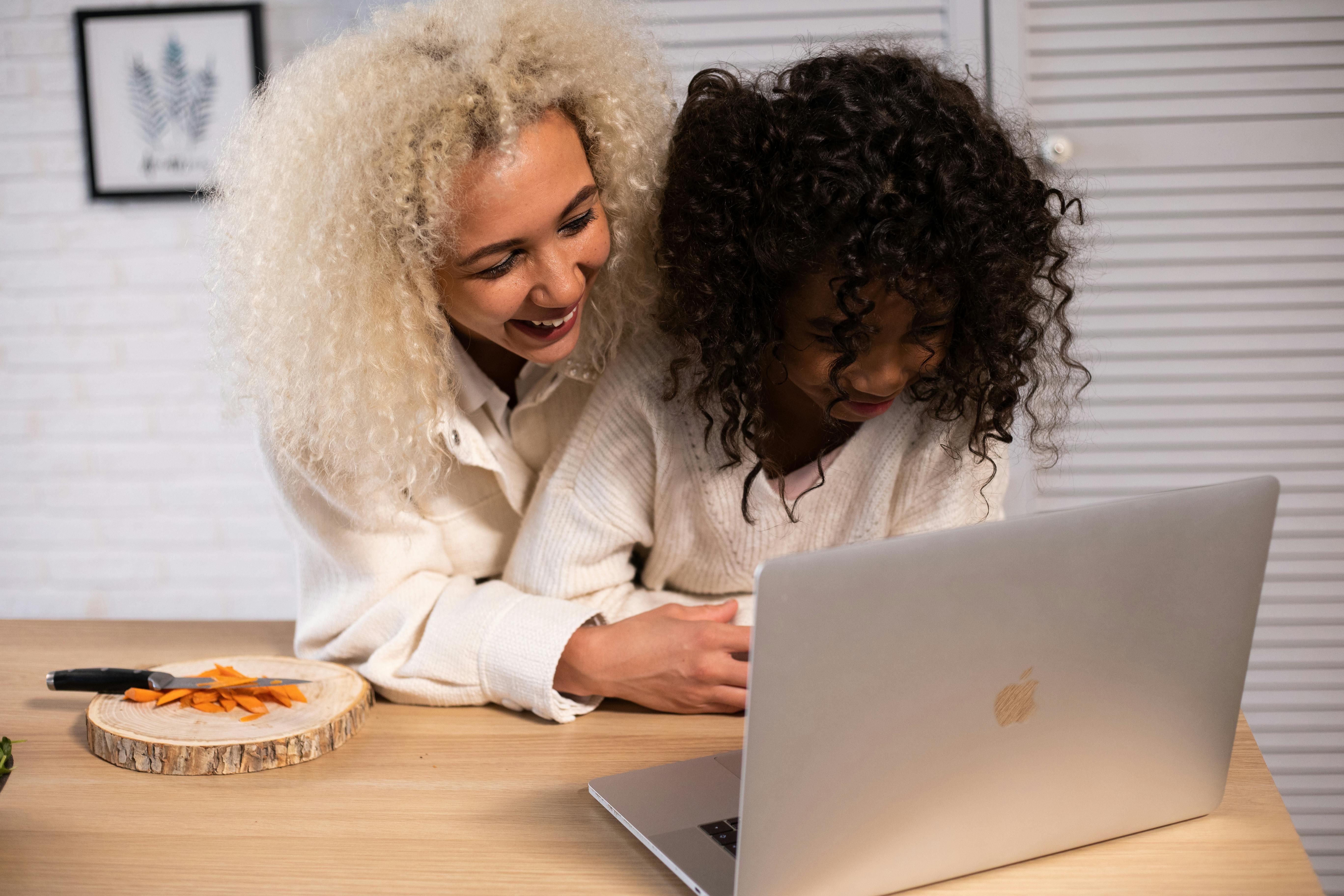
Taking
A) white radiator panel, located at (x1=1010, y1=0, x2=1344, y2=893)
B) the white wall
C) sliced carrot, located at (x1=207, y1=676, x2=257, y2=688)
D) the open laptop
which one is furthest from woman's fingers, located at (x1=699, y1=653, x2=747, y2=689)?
the white wall

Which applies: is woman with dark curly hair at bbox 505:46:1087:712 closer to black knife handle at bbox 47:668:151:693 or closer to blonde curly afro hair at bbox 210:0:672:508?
blonde curly afro hair at bbox 210:0:672:508

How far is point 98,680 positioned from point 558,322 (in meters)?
0.53

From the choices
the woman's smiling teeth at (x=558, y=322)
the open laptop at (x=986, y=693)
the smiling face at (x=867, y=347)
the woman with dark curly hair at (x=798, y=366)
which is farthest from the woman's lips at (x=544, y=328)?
the open laptop at (x=986, y=693)

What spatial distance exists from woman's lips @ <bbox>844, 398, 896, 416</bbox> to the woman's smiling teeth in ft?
0.89

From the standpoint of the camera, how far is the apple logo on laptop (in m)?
0.69

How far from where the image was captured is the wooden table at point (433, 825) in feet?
2.52

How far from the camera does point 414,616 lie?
44.0 inches

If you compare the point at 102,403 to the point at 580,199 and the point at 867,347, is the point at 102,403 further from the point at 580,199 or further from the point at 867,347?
the point at 867,347

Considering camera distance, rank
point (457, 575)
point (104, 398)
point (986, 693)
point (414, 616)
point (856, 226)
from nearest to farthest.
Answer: point (986, 693), point (856, 226), point (414, 616), point (457, 575), point (104, 398)

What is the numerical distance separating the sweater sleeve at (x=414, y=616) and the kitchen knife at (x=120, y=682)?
4.8 inches

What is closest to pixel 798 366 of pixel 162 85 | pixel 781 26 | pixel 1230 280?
pixel 781 26

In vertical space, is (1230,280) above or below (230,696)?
above

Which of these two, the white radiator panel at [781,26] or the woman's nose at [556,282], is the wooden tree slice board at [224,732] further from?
the white radiator panel at [781,26]

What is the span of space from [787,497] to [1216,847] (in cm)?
53
